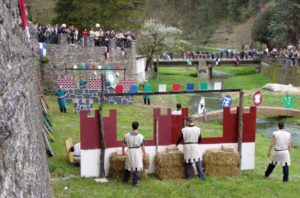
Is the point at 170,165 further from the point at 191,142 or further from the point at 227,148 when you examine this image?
the point at 227,148

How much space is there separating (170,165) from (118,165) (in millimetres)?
1233

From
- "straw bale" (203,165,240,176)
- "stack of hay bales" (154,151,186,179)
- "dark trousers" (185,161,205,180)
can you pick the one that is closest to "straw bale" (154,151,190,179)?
"stack of hay bales" (154,151,186,179)

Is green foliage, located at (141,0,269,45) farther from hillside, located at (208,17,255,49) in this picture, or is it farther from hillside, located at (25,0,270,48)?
hillside, located at (208,17,255,49)

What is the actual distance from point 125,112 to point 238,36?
70.6m

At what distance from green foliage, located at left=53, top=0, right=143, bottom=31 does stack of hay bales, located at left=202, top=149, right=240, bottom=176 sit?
3019 centimetres

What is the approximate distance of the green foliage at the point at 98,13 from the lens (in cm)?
3559

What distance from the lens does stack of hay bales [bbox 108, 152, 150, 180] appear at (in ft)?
24.4

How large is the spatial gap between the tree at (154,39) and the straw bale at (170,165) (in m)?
34.1

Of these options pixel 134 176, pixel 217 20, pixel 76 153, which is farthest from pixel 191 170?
pixel 217 20

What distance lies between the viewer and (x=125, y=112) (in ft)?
57.9

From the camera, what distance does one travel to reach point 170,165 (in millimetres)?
7582

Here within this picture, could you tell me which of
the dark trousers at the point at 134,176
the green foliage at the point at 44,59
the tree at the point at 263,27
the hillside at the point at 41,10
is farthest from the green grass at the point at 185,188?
the tree at the point at 263,27

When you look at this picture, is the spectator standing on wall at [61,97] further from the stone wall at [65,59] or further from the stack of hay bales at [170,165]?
the stack of hay bales at [170,165]

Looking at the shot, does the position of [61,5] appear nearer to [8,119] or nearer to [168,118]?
[168,118]
